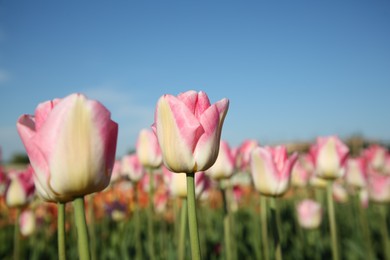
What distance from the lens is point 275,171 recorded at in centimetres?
172

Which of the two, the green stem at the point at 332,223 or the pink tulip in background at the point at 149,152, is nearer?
the green stem at the point at 332,223

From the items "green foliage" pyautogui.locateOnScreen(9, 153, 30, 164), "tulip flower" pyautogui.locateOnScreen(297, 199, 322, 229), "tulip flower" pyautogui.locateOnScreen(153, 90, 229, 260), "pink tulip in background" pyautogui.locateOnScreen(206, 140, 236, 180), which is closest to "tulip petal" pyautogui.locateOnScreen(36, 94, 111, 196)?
"tulip flower" pyautogui.locateOnScreen(153, 90, 229, 260)

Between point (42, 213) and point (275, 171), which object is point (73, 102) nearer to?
point (275, 171)

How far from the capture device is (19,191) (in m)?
2.57

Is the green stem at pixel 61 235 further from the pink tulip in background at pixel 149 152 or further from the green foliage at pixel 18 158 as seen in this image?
the green foliage at pixel 18 158

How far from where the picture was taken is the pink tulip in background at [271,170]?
1.70 metres

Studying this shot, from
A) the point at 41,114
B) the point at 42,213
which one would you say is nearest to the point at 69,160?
the point at 41,114

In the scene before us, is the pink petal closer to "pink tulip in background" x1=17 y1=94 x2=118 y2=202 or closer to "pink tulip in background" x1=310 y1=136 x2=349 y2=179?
"pink tulip in background" x1=17 y1=94 x2=118 y2=202

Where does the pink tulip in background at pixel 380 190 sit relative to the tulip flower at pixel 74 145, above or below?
below

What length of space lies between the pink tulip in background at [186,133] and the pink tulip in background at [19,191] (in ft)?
6.42

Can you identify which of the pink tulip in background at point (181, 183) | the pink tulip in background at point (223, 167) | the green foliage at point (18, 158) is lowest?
the pink tulip in background at point (181, 183)

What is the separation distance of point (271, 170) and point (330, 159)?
0.87 metres

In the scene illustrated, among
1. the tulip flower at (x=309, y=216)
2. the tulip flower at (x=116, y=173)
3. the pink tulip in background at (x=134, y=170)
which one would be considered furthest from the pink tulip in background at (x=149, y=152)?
the tulip flower at (x=309, y=216)

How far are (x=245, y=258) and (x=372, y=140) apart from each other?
11.8 m
